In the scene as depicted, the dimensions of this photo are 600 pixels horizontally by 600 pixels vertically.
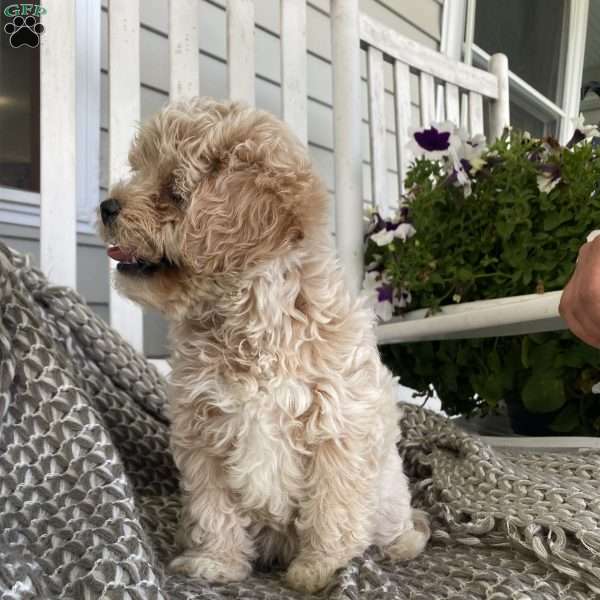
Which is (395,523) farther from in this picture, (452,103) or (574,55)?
(574,55)

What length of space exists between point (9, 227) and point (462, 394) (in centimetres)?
141

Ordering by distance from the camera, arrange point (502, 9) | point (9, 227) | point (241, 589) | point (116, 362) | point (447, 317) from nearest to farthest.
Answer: point (241, 589)
point (116, 362)
point (447, 317)
point (9, 227)
point (502, 9)

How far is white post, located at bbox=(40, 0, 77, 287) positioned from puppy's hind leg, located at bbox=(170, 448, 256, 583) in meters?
0.65

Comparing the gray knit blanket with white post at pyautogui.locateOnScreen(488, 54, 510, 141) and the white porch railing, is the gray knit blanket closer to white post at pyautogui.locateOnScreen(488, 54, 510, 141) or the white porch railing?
the white porch railing

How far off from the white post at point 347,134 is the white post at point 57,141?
825mm

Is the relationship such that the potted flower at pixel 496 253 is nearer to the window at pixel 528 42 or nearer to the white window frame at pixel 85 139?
the white window frame at pixel 85 139

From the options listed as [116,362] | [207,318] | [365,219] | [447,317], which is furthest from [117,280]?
[365,219]

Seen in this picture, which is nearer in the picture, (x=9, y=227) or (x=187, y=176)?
(x=187, y=176)

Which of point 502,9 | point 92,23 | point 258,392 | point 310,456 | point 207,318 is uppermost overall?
point 502,9

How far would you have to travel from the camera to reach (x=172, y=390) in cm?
122

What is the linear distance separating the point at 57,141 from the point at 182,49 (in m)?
0.44

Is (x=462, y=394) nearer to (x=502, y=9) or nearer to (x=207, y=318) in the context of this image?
(x=207, y=318)

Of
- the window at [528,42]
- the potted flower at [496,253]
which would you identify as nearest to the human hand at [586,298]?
the potted flower at [496,253]

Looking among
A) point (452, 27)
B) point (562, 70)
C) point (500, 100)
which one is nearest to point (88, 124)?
point (500, 100)
